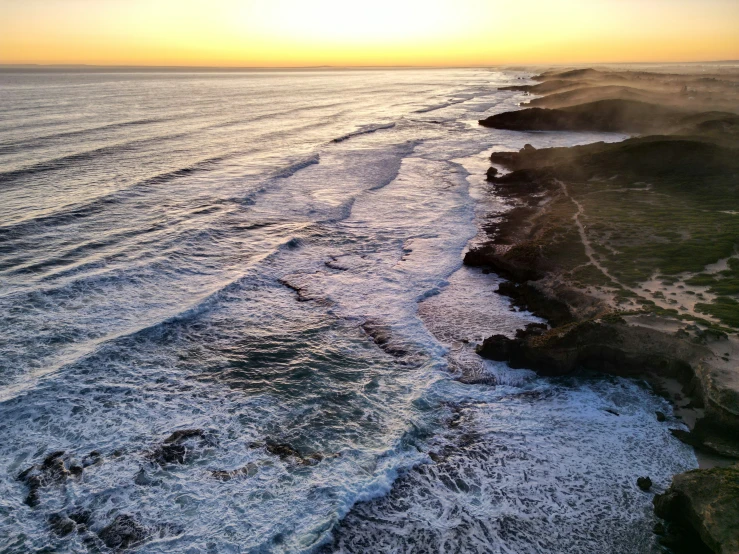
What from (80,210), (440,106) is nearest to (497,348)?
(80,210)

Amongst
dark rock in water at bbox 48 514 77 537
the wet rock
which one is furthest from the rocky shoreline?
dark rock in water at bbox 48 514 77 537

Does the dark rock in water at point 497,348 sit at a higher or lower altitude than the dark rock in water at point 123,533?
higher

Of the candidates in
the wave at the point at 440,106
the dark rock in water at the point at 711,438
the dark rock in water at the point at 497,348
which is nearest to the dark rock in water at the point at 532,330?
the dark rock in water at the point at 497,348

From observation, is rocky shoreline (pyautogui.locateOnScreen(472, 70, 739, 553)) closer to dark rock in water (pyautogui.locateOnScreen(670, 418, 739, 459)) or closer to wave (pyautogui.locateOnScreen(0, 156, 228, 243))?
dark rock in water (pyautogui.locateOnScreen(670, 418, 739, 459))

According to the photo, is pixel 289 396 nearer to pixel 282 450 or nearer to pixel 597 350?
pixel 282 450

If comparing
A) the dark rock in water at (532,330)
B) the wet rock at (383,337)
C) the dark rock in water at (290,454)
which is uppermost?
the dark rock in water at (532,330)

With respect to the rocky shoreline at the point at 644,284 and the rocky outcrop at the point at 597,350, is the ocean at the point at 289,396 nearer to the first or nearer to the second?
the rocky outcrop at the point at 597,350

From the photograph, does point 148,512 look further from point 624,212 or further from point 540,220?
point 624,212
